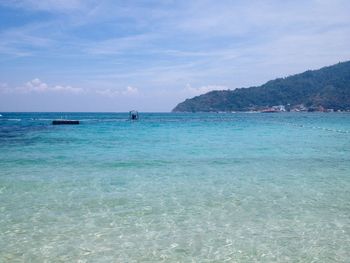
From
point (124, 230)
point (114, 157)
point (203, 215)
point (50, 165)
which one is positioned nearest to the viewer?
point (124, 230)

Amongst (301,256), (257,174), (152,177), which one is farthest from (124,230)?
(257,174)

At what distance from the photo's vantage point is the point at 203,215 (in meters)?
8.56

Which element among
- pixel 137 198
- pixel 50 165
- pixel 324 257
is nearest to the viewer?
pixel 324 257

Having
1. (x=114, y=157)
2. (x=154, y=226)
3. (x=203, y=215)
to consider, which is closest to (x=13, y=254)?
(x=154, y=226)

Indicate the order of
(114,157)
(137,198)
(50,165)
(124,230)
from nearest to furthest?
1. (124,230)
2. (137,198)
3. (50,165)
4. (114,157)

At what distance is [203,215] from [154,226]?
1.33 meters

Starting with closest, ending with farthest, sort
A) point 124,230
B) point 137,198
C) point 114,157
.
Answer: point 124,230 < point 137,198 < point 114,157

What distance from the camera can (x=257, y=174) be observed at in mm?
14062

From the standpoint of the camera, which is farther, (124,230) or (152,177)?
(152,177)

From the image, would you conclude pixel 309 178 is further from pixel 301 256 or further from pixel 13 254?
pixel 13 254

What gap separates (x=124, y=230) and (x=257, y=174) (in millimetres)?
7761

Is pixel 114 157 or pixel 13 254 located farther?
pixel 114 157

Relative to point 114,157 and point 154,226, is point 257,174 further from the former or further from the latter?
point 114,157

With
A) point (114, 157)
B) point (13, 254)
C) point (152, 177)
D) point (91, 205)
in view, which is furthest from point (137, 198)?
point (114, 157)
